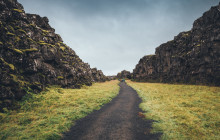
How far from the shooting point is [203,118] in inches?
334

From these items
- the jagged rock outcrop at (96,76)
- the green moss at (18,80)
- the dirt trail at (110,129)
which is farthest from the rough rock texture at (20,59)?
the jagged rock outcrop at (96,76)

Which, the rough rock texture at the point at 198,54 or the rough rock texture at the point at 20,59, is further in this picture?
the rough rock texture at the point at 198,54

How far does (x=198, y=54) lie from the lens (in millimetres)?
26984

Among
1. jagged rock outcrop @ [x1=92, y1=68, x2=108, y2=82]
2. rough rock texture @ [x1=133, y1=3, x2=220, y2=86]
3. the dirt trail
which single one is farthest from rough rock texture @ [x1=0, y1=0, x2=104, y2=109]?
jagged rock outcrop @ [x1=92, y1=68, x2=108, y2=82]

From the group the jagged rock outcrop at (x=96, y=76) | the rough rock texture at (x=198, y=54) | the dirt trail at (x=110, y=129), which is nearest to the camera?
the dirt trail at (x=110, y=129)

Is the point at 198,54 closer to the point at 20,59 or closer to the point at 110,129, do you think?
the point at 110,129

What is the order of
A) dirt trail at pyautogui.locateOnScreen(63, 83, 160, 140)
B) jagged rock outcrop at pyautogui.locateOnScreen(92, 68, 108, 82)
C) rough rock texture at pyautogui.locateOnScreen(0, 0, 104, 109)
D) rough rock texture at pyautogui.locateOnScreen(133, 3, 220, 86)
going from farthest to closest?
jagged rock outcrop at pyautogui.locateOnScreen(92, 68, 108, 82) < rough rock texture at pyautogui.locateOnScreen(133, 3, 220, 86) < rough rock texture at pyautogui.locateOnScreen(0, 0, 104, 109) < dirt trail at pyautogui.locateOnScreen(63, 83, 160, 140)

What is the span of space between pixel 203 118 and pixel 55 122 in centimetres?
A: 1237

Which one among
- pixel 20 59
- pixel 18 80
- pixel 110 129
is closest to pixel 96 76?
pixel 20 59

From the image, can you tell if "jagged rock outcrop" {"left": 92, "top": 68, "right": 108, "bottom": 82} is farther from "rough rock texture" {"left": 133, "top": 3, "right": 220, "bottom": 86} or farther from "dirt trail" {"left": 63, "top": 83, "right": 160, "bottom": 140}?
"dirt trail" {"left": 63, "top": 83, "right": 160, "bottom": 140}

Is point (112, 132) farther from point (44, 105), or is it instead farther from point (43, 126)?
point (44, 105)

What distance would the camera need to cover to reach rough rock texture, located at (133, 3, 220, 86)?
898 inches

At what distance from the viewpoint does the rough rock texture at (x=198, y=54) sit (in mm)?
22797

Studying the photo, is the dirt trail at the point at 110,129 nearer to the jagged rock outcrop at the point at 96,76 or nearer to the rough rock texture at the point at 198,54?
the rough rock texture at the point at 198,54
